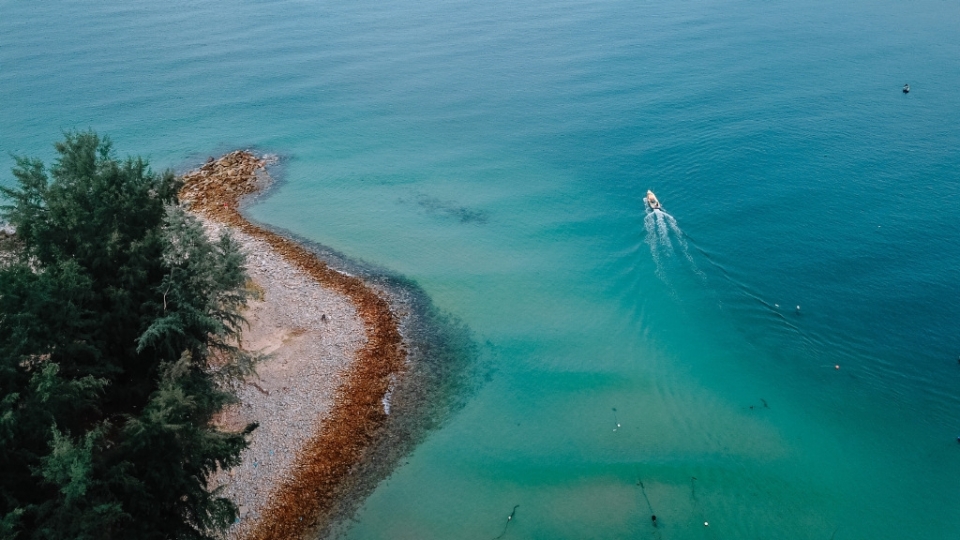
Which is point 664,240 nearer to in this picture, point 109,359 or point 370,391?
point 370,391

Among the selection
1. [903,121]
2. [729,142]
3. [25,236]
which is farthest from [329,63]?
[903,121]

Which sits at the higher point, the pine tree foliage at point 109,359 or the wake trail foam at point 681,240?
the pine tree foliage at point 109,359

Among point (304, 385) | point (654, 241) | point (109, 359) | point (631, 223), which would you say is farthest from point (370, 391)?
point (631, 223)

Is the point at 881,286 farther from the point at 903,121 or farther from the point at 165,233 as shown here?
the point at 165,233

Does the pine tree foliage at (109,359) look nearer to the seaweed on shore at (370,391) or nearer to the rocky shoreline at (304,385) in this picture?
the rocky shoreline at (304,385)

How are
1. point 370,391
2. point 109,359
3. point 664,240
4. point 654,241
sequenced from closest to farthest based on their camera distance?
1. point 109,359
2. point 370,391
3. point 664,240
4. point 654,241

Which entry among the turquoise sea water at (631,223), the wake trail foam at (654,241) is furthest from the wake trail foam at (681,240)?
the wake trail foam at (654,241)

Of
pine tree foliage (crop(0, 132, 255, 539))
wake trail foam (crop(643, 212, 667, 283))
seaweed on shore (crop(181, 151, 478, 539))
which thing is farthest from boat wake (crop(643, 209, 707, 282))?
pine tree foliage (crop(0, 132, 255, 539))
